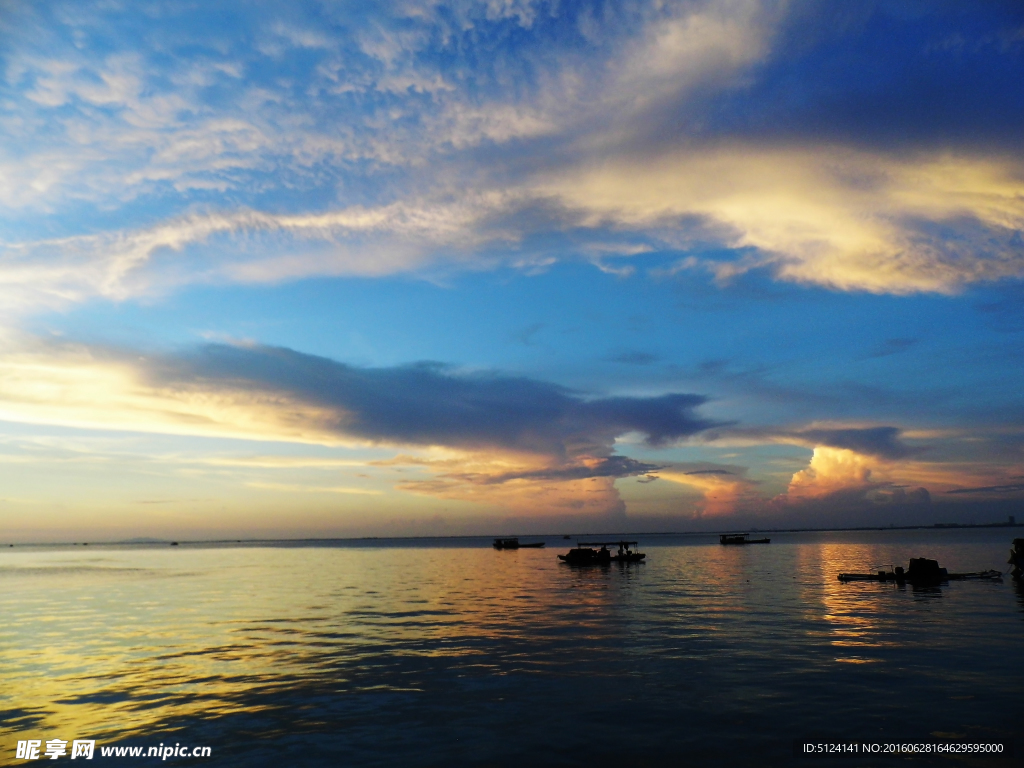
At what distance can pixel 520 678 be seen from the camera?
25453mm

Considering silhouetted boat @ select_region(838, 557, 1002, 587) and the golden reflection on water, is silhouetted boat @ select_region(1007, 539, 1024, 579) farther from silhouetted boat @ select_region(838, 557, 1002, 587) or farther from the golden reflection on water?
the golden reflection on water

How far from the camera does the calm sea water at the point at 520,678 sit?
18.4 m

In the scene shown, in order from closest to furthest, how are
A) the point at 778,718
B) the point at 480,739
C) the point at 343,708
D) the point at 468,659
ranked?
the point at 480,739 < the point at 778,718 < the point at 343,708 < the point at 468,659

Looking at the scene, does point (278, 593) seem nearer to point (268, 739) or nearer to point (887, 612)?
point (268, 739)

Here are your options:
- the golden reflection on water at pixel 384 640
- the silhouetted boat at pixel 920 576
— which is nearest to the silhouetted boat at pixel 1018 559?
the silhouetted boat at pixel 920 576

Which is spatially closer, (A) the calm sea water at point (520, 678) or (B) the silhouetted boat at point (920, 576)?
(A) the calm sea water at point (520, 678)

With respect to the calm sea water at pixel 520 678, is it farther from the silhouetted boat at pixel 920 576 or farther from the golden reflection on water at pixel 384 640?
the silhouetted boat at pixel 920 576

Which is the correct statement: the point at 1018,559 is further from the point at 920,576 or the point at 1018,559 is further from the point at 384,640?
the point at 384,640

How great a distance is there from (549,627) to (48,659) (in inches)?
1025

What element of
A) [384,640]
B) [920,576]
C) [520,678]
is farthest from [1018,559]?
[384,640]

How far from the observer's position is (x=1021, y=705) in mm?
20625

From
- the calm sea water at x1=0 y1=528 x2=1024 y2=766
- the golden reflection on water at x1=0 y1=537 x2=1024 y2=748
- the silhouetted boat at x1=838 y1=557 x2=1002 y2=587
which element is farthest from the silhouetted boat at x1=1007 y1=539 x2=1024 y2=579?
the golden reflection on water at x1=0 y1=537 x2=1024 y2=748

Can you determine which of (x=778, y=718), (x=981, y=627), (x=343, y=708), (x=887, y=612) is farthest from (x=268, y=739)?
(x=887, y=612)

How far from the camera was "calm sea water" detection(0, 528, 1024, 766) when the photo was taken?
725 inches
